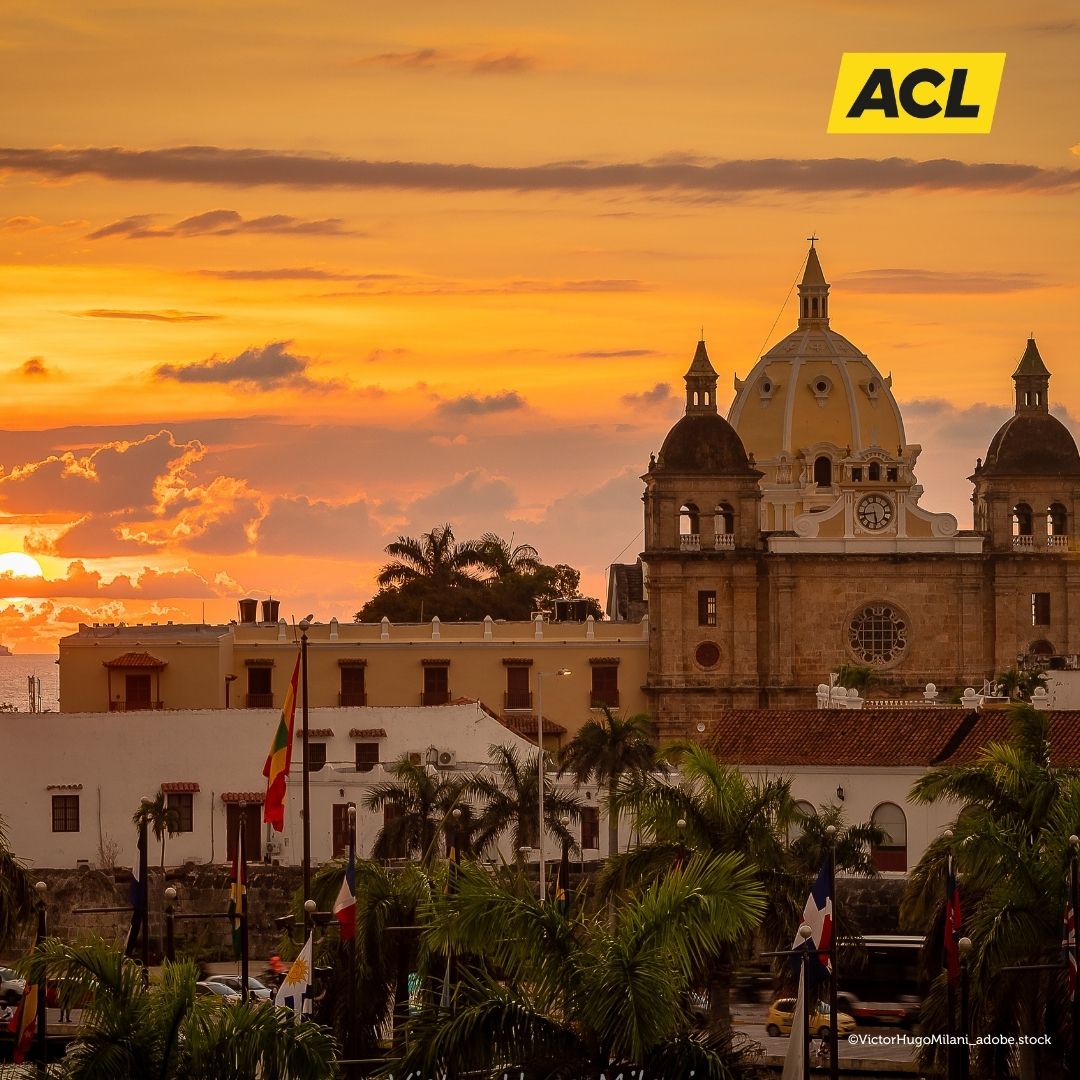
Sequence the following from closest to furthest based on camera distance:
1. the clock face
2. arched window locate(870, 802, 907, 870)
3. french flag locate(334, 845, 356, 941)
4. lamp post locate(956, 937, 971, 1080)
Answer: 1. lamp post locate(956, 937, 971, 1080)
2. french flag locate(334, 845, 356, 941)
3. arched window locate(870, 802, 907, 870)
4. the clock face

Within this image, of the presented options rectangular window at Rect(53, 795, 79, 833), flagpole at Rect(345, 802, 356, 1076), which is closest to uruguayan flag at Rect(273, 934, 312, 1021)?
flagpole at Rect(345, 802, 356, 1076)

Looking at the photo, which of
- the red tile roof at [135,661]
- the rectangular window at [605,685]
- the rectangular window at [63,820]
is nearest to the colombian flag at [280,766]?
the rectangular window at [63,820]

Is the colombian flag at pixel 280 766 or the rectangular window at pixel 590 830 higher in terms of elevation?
the colombian flag at pixel 280 766

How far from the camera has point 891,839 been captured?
62781 millimetres

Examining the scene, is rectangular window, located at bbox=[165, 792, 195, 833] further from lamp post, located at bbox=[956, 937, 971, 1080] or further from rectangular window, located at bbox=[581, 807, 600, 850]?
lamp post, located at bbox=[956, 937, 971, 1080]

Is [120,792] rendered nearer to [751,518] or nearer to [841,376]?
[751,518]

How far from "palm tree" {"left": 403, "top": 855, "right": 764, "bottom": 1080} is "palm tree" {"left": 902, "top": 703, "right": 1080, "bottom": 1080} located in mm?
6294

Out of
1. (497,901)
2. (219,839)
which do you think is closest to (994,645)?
(219,839)

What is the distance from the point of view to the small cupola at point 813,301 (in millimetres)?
129500

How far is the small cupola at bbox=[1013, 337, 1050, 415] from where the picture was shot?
11125cm

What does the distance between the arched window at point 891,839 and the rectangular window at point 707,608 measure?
4226cm

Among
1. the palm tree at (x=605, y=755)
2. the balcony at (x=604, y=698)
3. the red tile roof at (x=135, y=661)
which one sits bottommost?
the palm tree at (x=605, y=755)

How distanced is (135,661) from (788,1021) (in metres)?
51.1

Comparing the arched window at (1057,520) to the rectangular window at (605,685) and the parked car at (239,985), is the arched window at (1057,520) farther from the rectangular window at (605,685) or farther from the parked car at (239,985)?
the parked car at (239,985)
